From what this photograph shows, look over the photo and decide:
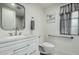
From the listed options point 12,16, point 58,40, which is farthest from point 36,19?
point 58,40

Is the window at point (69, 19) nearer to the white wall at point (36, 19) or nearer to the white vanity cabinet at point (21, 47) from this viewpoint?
the white wall at point (36, 19)

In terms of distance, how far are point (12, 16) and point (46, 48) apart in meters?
0.96

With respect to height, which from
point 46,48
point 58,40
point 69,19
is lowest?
point 46,48

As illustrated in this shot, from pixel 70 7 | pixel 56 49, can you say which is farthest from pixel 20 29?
pixel 70 7

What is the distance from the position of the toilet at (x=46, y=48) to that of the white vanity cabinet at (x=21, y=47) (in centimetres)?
11

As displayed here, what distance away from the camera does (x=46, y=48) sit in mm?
1499

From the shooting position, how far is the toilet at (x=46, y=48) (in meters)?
1.43

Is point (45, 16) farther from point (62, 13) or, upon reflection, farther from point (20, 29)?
point (20, 29)

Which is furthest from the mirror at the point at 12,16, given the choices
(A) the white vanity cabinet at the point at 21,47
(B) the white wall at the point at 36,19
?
(A) the white vanity cabinet at the point at 21,47

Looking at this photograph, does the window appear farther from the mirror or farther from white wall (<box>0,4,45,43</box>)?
the mirror

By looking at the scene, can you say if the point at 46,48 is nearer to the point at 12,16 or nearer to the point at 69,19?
the point at 69,19

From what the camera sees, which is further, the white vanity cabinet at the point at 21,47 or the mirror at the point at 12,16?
the mirror at the point at 12,16

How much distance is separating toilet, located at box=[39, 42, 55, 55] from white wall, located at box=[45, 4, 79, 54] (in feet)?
0.28

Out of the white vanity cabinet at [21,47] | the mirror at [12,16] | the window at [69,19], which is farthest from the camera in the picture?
the window at [69,19]
